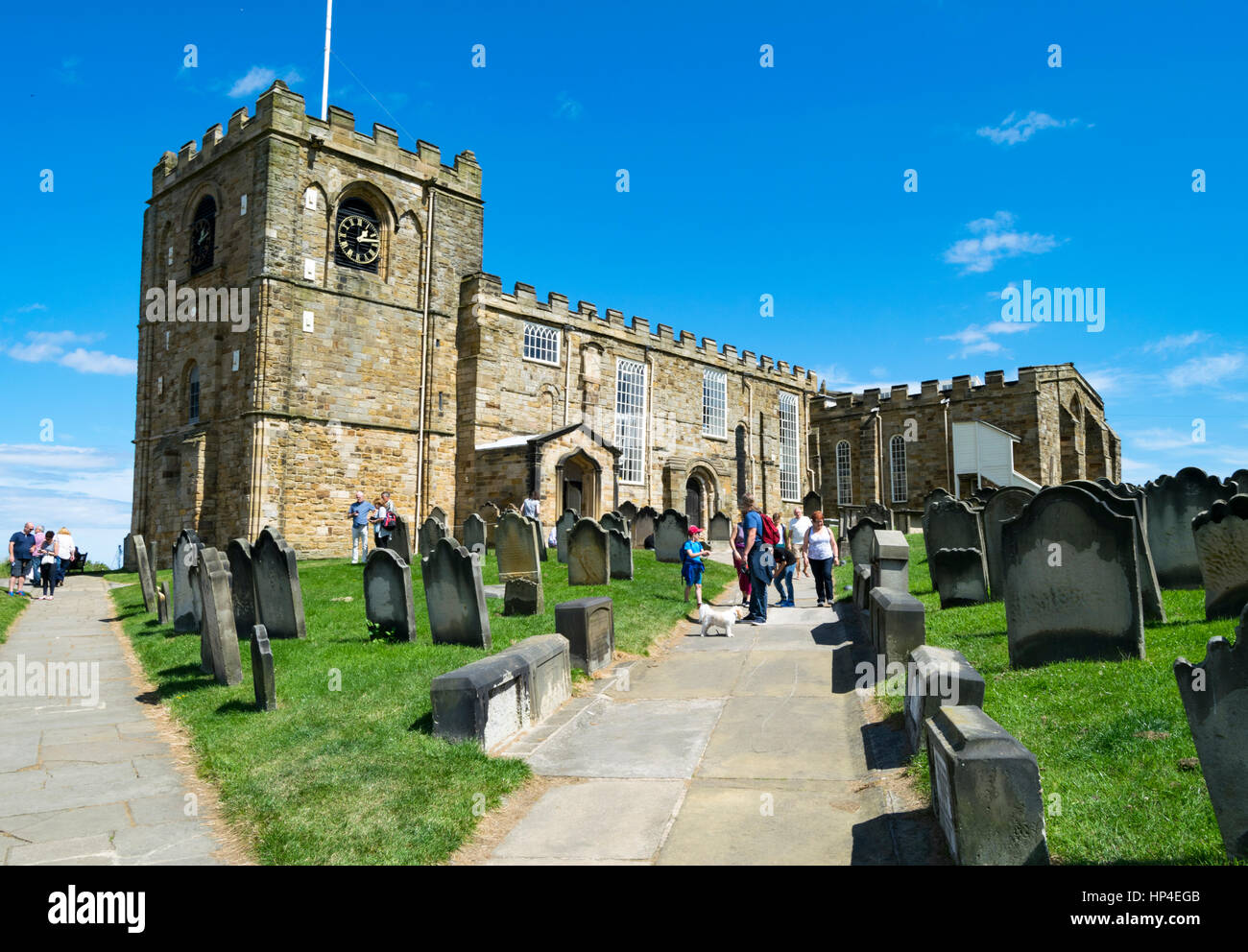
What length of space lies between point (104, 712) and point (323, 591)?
262 inches

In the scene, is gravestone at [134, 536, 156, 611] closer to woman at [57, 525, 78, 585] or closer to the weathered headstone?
woman at [57, 525, 78, 585]

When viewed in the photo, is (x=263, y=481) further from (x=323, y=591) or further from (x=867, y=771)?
(x=867, y=771)

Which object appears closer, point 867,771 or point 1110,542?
point 867,771

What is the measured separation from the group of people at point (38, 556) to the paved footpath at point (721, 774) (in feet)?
50.8

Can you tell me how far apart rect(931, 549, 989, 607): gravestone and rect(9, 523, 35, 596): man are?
18.2 meters

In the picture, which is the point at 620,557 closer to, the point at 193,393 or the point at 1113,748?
the point at 1113,748

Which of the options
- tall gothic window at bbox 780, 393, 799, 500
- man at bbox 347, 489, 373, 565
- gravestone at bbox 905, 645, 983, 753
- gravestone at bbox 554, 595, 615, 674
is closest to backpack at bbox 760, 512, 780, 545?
gravestone at bbox 554, 595, 615, 674

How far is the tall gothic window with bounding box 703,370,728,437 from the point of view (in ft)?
122

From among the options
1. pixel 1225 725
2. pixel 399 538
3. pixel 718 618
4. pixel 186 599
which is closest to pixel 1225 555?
pixel 1225 725

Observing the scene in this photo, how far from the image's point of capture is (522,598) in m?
10.8

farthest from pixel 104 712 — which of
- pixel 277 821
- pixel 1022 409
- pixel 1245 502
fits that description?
pixel 1022 409

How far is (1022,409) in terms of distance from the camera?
3703 centimetres
